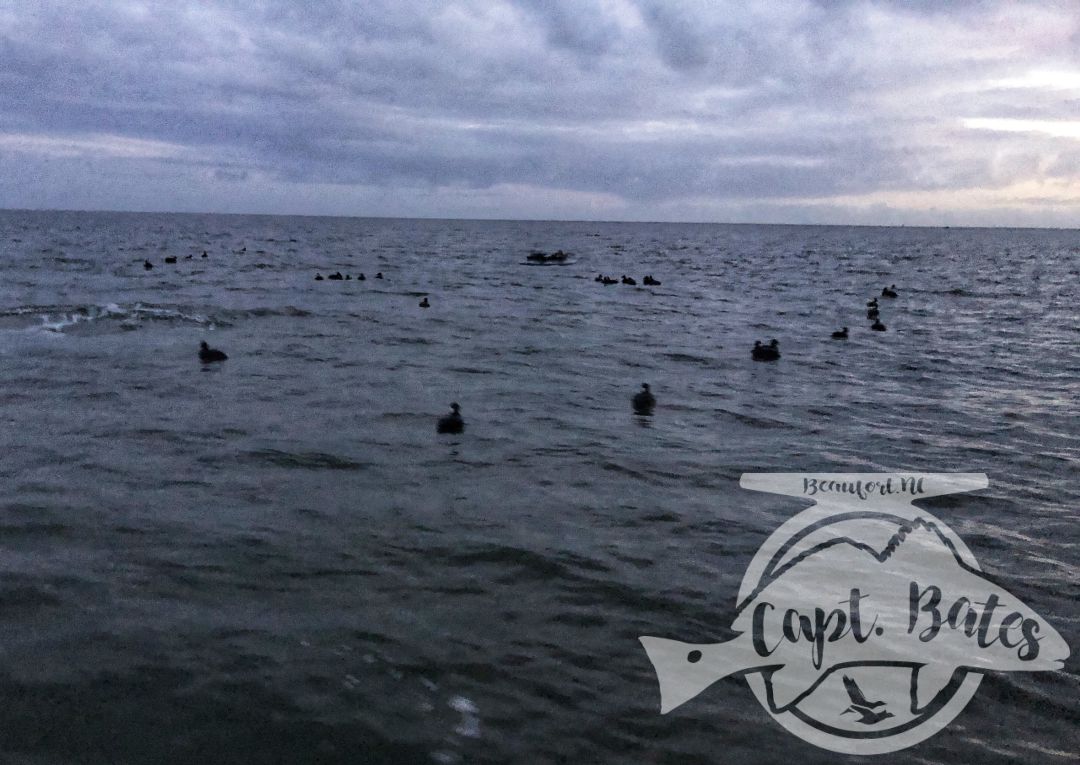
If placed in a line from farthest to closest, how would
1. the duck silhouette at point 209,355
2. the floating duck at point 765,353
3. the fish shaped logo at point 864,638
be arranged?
1. the floating duck at point 765,353
2. the duck silhouette at point 209,355
3. the fish shaped logo at point 864,638

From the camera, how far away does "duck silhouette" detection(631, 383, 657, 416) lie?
56.4 feet

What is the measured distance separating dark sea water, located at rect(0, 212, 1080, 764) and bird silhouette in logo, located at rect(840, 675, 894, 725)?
43 cm

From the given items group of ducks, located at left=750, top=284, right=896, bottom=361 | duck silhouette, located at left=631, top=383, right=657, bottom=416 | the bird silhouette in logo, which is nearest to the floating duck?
group of ducks, located at left=750, top=284, right=896, bottom=361

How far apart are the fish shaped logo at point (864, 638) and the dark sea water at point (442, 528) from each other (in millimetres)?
228

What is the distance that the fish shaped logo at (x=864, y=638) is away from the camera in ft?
22.7

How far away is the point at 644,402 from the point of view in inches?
685

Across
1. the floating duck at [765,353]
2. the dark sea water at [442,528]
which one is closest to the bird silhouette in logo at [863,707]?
the dark sea water at [442,528]

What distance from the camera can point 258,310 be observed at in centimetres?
3228

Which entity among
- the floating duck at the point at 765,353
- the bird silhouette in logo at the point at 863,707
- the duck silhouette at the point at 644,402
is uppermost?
the floating duck at the point at 765,353

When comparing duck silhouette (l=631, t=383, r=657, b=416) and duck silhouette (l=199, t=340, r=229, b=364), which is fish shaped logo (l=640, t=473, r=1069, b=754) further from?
duck silhouette (l=199, t=340, r=229, b=364)

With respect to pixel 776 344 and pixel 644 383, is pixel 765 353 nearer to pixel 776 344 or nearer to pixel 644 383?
pixel 776 344

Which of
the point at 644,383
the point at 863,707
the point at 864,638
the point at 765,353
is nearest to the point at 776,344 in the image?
the point at 765,353

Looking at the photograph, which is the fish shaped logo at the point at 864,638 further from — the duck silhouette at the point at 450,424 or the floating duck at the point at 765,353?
the floating duck at the point at 765,353

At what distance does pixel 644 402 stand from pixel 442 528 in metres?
7.98
